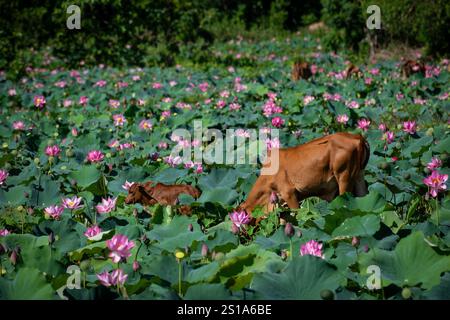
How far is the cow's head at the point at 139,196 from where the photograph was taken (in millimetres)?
3700

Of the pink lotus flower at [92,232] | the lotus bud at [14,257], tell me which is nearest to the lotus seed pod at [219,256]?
the pink lotus flower at [92,232]

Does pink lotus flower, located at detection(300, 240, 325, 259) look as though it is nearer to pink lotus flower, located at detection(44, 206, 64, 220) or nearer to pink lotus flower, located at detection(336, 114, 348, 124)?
pink lotus flower, located at detection(44, 206, 64, 220)

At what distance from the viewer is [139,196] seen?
12.2 feet

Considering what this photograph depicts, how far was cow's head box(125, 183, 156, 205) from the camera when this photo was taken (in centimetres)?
370

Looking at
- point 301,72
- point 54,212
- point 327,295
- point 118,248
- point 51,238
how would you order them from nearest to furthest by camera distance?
point 327,295
point 118,248
point 51,238
point 54,212
point 301,72

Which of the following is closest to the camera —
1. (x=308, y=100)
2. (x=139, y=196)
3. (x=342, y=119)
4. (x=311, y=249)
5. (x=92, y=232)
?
(x=311, y=249)

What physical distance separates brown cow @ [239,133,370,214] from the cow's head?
56 centimetres

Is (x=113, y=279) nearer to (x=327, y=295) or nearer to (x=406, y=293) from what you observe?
(x=327, y=295)

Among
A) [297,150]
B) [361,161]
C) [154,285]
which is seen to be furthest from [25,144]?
[154,285]

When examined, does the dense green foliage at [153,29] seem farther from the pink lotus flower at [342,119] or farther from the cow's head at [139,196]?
the cow's head at [139,196]

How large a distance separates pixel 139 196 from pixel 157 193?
0.11 metres

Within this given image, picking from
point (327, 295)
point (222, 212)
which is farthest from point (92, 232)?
point (327, 295)

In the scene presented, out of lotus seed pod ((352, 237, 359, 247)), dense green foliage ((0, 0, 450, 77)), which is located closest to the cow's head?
lotus seed pod ((352, 237, 359, 247))

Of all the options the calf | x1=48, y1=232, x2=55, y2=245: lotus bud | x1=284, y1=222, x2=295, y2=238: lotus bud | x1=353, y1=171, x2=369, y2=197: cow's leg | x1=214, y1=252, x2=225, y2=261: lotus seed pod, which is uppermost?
x1=284, y1=222, x2=295, y2=238: lotus bud
